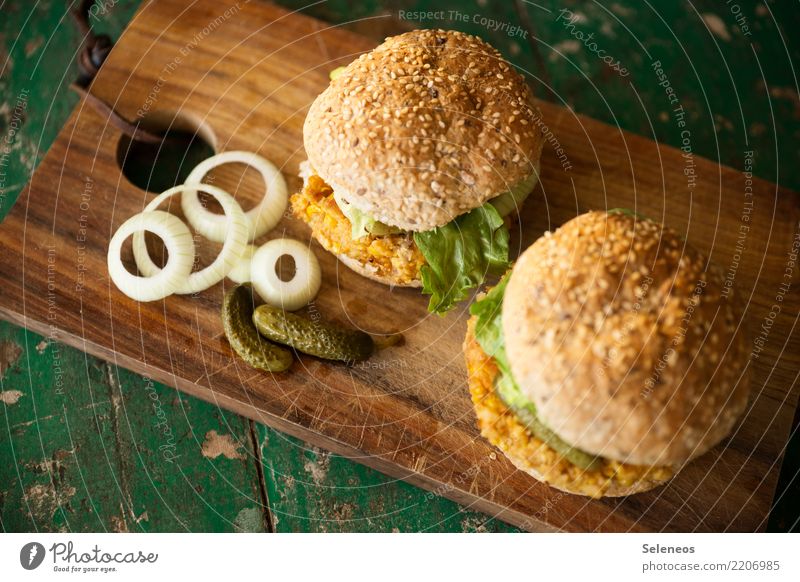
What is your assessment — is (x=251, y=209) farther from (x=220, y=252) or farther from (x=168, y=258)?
(x=168, y=258)

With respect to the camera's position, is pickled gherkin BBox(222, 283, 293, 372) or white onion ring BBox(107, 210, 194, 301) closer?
pickled gherkin BBox(222, 283, 293, 372)

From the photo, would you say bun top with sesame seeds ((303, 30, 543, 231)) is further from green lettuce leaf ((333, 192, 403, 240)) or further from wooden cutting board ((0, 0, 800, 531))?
wooden cutting board ((0, 0, 800, 531))

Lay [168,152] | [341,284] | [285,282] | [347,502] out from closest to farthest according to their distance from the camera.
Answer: [347,502] → [285,282] → [341,284] → [168,152]

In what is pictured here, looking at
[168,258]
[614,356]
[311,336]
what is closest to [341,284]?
[311,336]

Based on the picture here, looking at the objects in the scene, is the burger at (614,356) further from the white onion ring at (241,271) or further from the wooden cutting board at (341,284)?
the white onion ring at (241,271)

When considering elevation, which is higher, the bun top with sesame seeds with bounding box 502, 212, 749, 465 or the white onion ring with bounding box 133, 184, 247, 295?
the bun top with sesame seeds with bounding box 502, 212, 749, 465

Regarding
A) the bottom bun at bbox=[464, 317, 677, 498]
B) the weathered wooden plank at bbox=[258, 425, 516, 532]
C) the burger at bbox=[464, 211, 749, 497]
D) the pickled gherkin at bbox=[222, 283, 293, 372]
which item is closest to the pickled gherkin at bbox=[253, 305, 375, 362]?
the pickled gherkin at bbox=[222, 283, 293, 372]
